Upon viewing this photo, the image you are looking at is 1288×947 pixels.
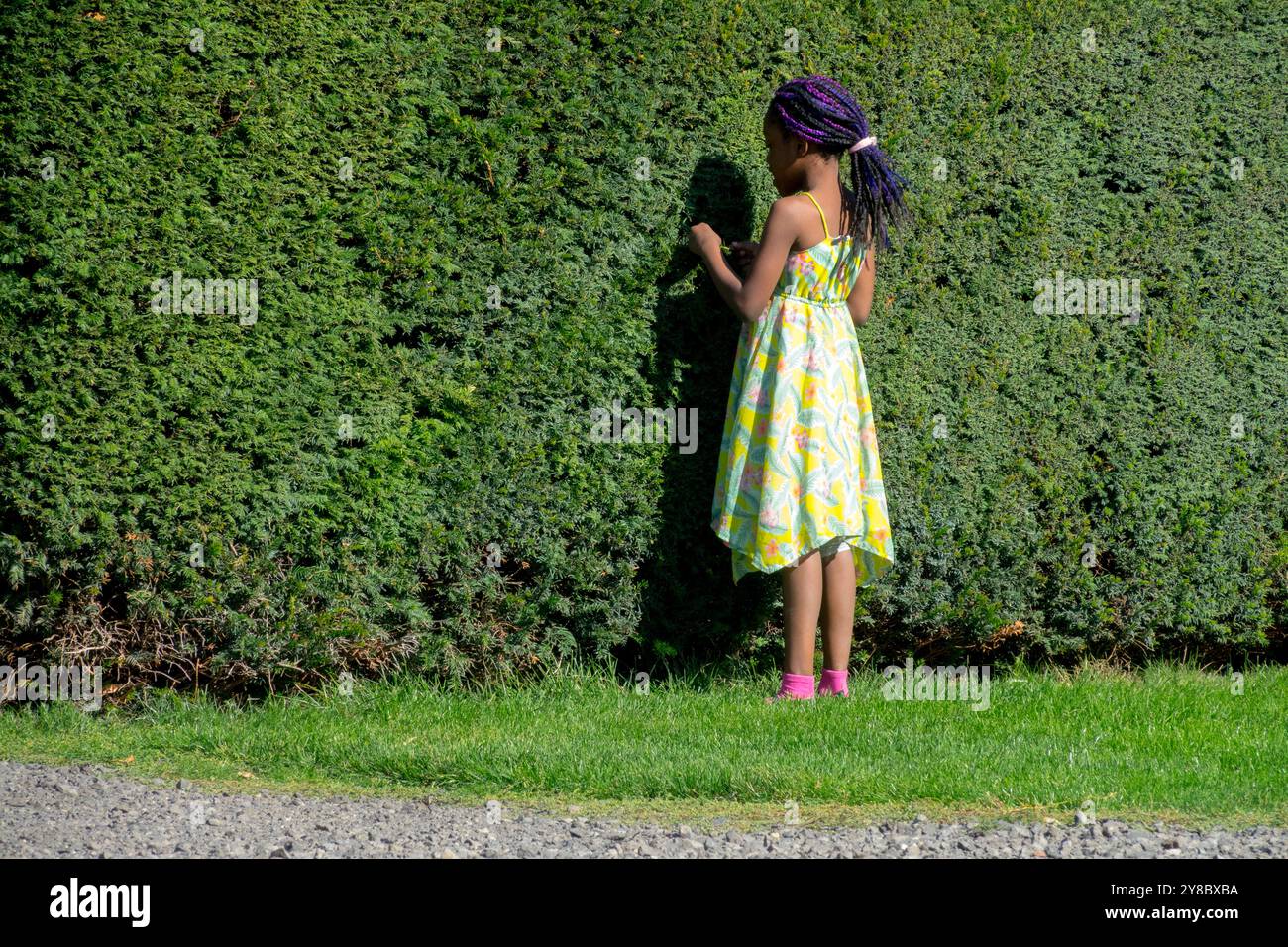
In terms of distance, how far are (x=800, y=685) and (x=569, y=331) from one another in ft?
5.26

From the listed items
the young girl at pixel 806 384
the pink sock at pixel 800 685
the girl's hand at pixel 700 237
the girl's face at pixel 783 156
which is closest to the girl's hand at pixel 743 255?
the young girl at pixel 806 384

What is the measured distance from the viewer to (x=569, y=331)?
5.22 metres

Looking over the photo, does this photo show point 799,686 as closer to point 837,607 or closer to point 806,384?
point 837,607

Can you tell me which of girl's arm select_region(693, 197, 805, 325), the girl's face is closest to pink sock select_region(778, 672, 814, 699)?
girl's arm select_region(693, 197, 805, 325)

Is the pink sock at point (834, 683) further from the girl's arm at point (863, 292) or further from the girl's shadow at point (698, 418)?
the girl's arm at point (863, 292)

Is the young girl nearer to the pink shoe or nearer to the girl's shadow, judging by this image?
the pink shoe

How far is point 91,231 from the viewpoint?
15.2 ft

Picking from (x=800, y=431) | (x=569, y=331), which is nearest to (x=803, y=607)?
(x=800, y=431)

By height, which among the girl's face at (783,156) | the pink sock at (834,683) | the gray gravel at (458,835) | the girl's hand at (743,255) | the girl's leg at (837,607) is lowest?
the gray gravel at (458,835)

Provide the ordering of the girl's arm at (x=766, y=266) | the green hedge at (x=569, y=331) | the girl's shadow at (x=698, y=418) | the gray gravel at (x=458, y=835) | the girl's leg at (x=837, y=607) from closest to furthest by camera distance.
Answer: the gray gravel at (x=458, y=835) → the green hedge at (x=569, y=331) → the girl's arm at (x=766, y=266) → the girl's leg at (x=837, y=607) → the girl's shadow at (x=698, y=418)

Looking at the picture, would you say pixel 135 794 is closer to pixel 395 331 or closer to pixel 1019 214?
pixel 395 331

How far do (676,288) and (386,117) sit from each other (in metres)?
1.27

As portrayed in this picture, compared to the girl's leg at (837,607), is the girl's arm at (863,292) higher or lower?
higher

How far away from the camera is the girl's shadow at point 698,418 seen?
543cm
